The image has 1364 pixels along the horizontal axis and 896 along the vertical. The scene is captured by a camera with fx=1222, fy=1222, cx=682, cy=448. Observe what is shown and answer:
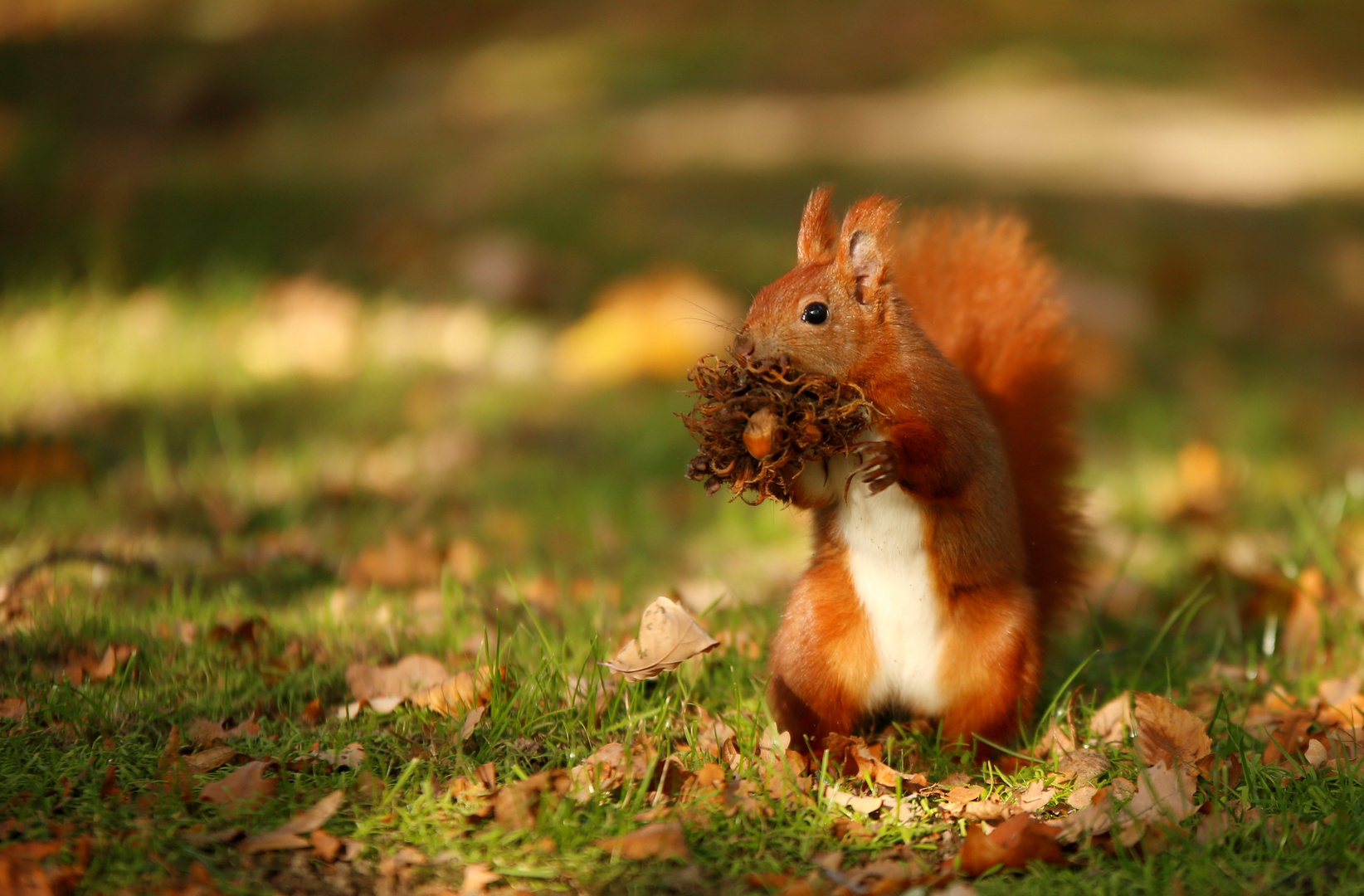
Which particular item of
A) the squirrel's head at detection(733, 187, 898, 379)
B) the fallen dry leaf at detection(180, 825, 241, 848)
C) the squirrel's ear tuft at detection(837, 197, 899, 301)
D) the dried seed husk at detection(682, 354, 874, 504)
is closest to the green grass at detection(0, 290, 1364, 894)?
the fallen dry leaf at detection(180, 825, 241, 848)

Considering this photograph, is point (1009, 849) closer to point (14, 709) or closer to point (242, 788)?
point (242, 788)

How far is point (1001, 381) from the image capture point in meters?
2.23

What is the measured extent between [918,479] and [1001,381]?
616mm

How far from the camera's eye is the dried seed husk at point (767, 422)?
1715 millimetres

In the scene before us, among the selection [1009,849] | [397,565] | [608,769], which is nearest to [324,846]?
[608,769]

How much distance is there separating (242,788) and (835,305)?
107 cm

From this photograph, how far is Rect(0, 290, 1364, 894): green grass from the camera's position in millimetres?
1569

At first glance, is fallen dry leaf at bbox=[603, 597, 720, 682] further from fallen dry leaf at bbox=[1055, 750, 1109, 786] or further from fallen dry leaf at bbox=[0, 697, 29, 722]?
fallen dry leaf at bbox=[0, 697, 29, 722]

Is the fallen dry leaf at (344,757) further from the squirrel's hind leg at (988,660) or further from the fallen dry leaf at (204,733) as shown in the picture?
the squirrel's hind leg at (988,660)

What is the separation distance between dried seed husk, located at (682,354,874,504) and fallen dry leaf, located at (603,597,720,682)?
0.21 m

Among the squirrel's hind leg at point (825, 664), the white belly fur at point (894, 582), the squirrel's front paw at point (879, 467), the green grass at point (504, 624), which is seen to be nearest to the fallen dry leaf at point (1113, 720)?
the green grass at point (504, 624)

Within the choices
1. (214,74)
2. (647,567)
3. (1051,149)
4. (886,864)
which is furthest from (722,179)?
(886,864)

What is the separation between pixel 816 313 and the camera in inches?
70.6

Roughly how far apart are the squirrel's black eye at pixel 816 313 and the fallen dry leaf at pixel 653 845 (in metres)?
0.74
